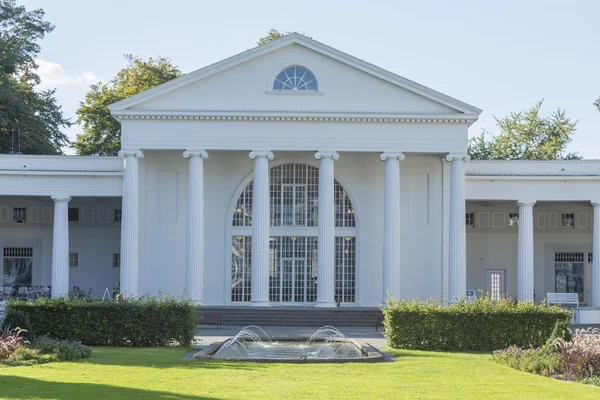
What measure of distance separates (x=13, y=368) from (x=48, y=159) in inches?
1026

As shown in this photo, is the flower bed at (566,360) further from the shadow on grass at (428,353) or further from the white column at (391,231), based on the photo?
the white column at (391,231)

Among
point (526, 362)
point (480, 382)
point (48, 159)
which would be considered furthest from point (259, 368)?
point (48, 159)

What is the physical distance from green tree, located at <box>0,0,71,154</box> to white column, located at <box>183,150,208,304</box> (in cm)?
1536

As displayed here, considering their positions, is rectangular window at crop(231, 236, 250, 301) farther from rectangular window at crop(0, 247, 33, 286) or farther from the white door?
the white door

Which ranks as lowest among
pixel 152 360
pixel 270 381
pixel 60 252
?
pixel 152 360

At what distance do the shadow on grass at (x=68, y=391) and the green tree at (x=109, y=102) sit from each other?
46506 millimetres

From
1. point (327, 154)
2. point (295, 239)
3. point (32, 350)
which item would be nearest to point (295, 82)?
point (327, 154)

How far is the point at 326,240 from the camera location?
42688 millimetres

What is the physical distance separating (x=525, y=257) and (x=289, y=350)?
A: 840 inches

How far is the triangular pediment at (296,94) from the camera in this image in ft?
141

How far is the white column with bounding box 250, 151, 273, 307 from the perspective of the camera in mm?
42594

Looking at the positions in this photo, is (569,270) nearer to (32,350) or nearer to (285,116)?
(285,116)

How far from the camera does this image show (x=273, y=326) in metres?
39.7

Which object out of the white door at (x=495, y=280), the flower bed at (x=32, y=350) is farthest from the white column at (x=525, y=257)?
the flower bed at (x=32, y=350)
